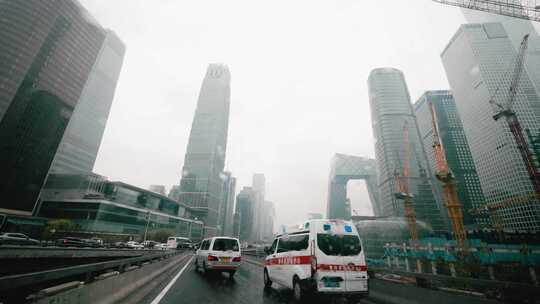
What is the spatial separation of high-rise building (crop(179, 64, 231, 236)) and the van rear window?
158408mm

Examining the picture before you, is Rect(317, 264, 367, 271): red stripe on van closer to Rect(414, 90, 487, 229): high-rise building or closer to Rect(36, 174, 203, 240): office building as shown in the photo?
Rect(36, 174, 203, 240): office building

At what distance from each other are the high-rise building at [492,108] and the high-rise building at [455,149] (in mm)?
21938

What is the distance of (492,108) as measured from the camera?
126 metres

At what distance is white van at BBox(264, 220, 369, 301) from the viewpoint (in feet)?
22.7

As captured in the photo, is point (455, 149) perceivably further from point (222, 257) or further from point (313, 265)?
point (313, 265)

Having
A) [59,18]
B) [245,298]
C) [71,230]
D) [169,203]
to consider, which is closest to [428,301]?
[245,298]

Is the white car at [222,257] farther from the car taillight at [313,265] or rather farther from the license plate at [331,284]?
the license plate at [331,284]

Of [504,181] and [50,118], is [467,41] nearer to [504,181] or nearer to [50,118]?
[504,181]

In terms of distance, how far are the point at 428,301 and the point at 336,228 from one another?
350 centimetres

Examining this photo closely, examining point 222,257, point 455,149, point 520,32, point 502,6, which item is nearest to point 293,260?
point 222,257

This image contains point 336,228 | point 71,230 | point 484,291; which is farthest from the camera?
point 71,230

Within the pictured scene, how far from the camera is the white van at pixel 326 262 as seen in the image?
22.7ft

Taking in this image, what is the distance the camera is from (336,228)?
792 cm

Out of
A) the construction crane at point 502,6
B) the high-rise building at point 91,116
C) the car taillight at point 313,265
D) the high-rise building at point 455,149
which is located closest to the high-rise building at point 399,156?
the high-rise building at point 455,149
